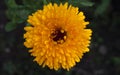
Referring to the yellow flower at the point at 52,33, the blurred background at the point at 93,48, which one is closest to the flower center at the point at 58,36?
the yellow flower at the point at 52,33

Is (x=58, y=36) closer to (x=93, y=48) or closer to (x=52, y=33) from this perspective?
(x=52, y=33)

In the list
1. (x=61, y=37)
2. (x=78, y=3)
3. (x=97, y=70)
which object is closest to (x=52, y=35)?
(x=61, y=37)

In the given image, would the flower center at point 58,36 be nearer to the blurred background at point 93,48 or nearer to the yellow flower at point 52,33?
the yellow flower at point 52,33

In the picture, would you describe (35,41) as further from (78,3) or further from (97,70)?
(97,70)

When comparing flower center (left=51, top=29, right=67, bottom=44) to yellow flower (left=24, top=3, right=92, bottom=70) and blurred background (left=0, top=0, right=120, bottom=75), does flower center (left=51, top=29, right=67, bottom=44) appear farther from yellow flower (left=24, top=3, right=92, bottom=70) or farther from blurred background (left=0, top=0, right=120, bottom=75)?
blurred background (left=0, top=0, right=120, bottom=75)

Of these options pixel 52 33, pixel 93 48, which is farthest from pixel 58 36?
pixel 93 48
